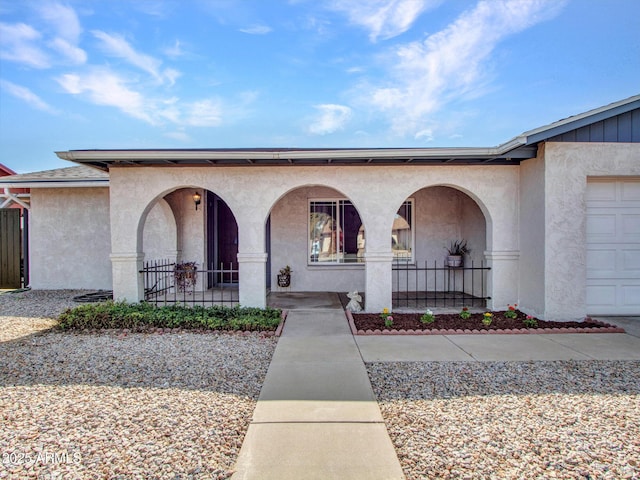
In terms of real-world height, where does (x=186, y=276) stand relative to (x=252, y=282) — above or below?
below

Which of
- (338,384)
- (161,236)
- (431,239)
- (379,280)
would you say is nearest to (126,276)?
(161,236)

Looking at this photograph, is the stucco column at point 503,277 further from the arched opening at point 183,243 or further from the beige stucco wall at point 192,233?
the beige stucco wall at point 192,233

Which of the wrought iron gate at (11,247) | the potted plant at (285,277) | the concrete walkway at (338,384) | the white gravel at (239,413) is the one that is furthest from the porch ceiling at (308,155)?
the wrought iron gate at (11,247)

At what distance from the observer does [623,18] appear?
9633 millimetres

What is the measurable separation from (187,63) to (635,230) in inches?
571

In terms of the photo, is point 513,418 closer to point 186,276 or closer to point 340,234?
point 340,234

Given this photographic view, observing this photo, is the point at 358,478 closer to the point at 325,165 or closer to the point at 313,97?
the point at 325,165

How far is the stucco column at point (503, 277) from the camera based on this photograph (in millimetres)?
7172

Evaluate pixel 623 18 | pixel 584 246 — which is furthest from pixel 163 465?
pixel 623 18

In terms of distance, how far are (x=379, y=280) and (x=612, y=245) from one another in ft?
14.8

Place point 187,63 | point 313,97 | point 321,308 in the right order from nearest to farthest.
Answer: point 321,308, point 187,63, point 313,97

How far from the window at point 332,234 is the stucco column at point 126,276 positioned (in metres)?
4.28

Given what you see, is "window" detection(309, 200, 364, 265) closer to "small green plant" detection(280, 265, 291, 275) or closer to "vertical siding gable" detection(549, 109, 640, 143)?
"small green plant" detection(280, 265, 291, 275)

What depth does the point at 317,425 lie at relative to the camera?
3043mm
